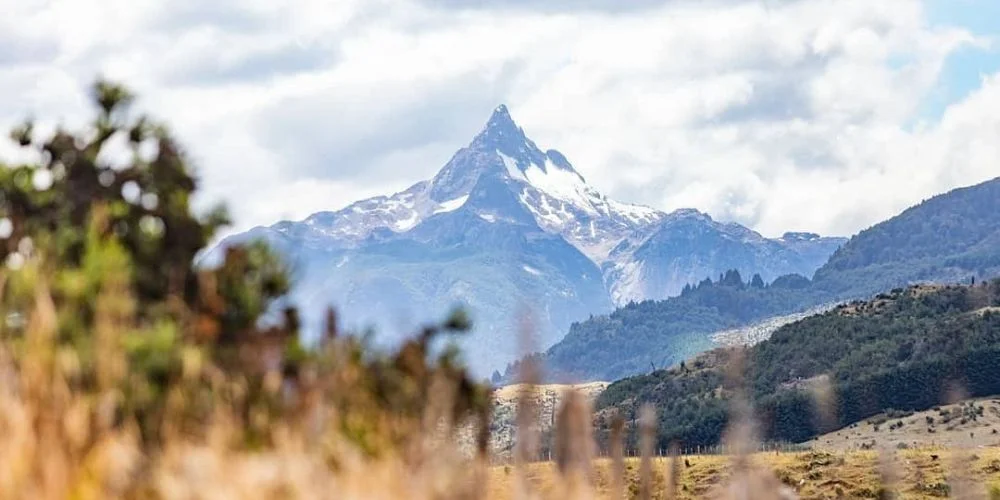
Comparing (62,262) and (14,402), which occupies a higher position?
(62,262)

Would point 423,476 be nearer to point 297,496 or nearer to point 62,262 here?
point 297,496

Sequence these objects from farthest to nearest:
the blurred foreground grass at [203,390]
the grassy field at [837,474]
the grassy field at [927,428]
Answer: the grassy field at [927,428], the grassy field at [837,474], the blurred foreground grass at [203,390]

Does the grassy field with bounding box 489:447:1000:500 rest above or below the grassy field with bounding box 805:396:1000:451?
below

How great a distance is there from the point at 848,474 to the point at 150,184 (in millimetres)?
98966

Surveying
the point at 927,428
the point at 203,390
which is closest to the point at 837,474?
the point at 927,428

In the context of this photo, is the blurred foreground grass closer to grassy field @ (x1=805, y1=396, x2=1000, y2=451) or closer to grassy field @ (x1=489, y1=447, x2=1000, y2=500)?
grassy field @ (x1=489, y1=447, x2=1000, y2=500)

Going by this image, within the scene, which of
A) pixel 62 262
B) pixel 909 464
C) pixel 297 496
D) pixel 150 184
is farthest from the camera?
pixel 909 464

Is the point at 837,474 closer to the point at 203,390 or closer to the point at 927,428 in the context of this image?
the point at 927,428

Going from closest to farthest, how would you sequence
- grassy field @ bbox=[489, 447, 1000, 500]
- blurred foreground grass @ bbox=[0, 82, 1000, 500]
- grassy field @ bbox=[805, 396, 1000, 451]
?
1. blurred foreground grass @ bbox=[0, 82, 1000, 500]
2. grassy field @ bbox=[489, 447, 1000, 500]
3. grassy field @ bbox=[805, 396, 1000, 451]

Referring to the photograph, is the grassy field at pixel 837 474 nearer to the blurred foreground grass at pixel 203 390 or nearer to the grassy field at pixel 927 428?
the grassy field at pixel 927 428

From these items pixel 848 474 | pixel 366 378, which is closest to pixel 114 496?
pixel 366 378

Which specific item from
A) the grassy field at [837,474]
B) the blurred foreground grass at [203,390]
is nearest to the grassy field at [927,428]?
the grassy field at [837,474]

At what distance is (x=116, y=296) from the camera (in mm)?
6543

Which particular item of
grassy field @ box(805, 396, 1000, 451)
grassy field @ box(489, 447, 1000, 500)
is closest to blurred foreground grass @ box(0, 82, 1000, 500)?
grassy field @ box(489, 447, 1000, 500)
